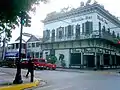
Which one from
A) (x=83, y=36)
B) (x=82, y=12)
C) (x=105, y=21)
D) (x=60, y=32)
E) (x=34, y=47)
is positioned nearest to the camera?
(x=83, y=36)

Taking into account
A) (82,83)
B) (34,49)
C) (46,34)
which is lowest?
(82,83)

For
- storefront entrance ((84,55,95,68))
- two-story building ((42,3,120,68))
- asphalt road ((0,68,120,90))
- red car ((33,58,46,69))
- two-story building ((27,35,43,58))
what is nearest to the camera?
asphalt road ((0,68,120,90))

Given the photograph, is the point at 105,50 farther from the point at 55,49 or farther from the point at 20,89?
the point at 20,89

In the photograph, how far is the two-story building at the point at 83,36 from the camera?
1619 inches

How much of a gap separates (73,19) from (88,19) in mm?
3625

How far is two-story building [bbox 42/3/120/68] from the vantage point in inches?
1619

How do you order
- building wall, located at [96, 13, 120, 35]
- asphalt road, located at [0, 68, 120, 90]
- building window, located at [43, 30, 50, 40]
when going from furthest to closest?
building window, located at [43, 30, 50, 40] → building wall, located at [96, 13, 120, 35] → asphalt road, located at [0, 68, 120, 90]

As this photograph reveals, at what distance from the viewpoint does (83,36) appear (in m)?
42.0

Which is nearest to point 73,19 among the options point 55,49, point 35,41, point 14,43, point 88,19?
point 88,19

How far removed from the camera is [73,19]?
44.6 meters

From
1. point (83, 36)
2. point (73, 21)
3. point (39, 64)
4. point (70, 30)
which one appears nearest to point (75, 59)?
point (83, 36)

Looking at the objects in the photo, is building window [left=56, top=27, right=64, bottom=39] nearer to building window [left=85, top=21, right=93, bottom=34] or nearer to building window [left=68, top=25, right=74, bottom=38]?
building window [left=68, top=25, right=74, bottom=38]

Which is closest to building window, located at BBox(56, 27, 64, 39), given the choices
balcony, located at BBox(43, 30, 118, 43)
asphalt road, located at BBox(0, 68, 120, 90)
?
balcony, located at BBox(43, 30, 118, 43)

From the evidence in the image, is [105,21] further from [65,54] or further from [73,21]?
[65,54]
